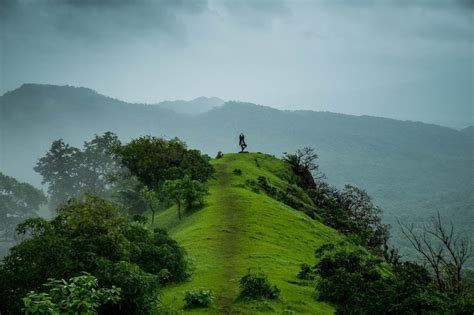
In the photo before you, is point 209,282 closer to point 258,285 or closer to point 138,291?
point 258,285

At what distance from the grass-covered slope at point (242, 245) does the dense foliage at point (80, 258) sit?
3143 mm

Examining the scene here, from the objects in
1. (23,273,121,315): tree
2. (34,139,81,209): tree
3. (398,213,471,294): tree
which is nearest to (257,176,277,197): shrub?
(398,213,471,294): tree

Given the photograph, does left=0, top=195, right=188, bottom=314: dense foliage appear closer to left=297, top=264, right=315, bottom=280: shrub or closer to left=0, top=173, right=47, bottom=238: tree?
left=297, top=264, right=315, bottom=280: shrub

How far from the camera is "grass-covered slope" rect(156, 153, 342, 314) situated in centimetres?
2084

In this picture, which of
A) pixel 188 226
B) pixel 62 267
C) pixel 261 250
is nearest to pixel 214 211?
pixel 188 226

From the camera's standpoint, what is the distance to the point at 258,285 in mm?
20281

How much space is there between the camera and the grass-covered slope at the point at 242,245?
20.8 metres

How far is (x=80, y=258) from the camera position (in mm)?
17469

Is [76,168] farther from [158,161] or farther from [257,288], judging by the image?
[257,288]

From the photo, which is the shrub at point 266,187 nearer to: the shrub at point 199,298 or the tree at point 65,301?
the shrub at point 199,298

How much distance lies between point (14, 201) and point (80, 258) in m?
141

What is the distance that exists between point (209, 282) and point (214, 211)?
19.2 meters

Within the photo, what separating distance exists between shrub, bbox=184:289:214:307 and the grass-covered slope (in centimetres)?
40

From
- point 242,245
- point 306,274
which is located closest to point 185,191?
point 242,245
